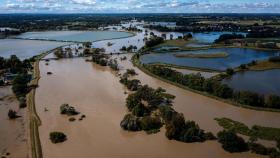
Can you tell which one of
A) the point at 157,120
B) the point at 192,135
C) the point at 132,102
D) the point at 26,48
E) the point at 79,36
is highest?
the point at 79,36

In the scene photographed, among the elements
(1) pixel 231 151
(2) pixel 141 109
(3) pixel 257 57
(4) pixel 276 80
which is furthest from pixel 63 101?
(3) pixel 257 57

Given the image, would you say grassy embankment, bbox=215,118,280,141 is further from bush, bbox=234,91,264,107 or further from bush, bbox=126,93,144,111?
bush, bbox=126,93,144,111

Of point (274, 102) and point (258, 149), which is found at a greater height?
point (274, 102)

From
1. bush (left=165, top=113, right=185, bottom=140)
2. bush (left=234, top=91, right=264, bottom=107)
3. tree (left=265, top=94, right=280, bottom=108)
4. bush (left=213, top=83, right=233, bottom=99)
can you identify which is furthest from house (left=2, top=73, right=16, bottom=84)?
tree (left=265, top=94, right=280, bottom=108)

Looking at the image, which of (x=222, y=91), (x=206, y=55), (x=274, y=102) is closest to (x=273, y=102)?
(x=274, y=102)

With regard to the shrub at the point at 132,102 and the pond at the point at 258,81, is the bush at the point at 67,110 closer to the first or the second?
the shrub at the point at 132,102

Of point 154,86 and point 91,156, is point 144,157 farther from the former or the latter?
point 154,86

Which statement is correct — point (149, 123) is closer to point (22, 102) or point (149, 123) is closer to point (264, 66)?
point (22, 102)
